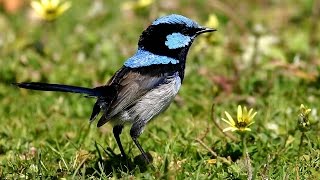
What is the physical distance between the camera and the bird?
4.63 m

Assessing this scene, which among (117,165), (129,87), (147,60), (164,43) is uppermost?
(164,43)

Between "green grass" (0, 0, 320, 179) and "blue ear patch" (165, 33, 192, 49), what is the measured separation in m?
0.62

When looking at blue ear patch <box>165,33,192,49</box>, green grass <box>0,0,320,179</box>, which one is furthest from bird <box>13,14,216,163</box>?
green grass <box>0,0,320,179</box>

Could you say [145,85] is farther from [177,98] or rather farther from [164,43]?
[177,98]

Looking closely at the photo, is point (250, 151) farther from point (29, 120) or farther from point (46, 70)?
point (46, 70)

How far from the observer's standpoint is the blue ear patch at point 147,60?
15.8ft

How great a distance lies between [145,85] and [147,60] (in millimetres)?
221

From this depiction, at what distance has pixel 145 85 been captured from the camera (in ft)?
15.4

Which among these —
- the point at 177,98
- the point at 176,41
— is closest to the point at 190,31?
the point at 176,41

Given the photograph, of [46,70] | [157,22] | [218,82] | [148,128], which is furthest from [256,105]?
[46,70]

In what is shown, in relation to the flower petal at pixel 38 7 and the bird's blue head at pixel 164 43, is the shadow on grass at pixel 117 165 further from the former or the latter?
the flower petal at pixel 38 7

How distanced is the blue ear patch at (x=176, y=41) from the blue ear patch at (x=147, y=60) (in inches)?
3.6

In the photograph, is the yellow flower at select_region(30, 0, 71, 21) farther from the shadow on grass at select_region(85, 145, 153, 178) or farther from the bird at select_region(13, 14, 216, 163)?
the shadow on grass at select_region(85, 145, 153, 178)

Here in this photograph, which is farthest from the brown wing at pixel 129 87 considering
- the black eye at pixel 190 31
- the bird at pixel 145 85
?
the black eye at pixel 190 31
